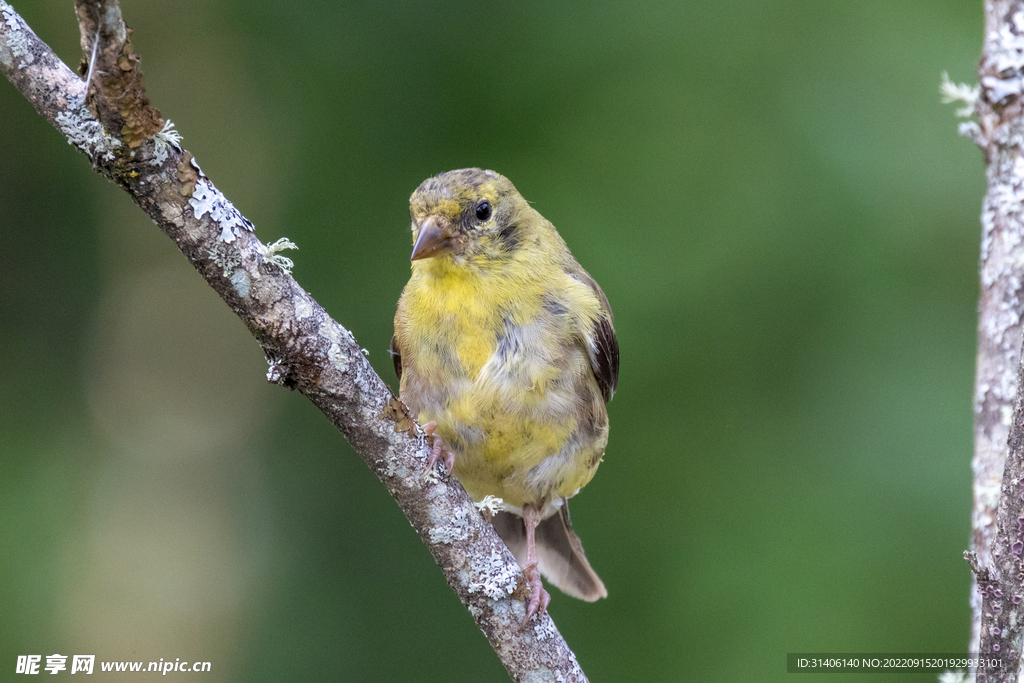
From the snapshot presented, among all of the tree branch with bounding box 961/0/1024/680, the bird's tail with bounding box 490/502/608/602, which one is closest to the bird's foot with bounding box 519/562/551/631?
the bird's tail with bounding box 490/502/608/602

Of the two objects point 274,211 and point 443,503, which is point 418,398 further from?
point 274,211

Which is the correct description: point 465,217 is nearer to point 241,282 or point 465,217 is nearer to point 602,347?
point 602,347

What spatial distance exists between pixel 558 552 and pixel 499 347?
43.4 inches

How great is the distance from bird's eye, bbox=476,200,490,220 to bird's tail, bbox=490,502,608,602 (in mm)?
1152

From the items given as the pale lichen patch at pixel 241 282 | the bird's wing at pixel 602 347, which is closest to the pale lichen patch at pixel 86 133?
the pale lichen patch at pixel 241 282

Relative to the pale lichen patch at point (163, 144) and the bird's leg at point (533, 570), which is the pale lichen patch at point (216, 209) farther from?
the bird's leg at point (533, 570)

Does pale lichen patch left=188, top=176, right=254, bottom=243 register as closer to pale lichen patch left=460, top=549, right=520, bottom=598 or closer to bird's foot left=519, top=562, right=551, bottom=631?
pale lichen patch left=460, top=549, right=520, bottom=598

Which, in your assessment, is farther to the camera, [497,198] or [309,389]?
[497,198]

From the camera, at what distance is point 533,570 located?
3.06 meters

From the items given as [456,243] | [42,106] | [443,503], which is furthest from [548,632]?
[42,106]

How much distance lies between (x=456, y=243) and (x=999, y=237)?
1656mm

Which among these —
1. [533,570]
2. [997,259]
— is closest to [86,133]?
[533,570]

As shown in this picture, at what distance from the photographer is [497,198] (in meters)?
3.07

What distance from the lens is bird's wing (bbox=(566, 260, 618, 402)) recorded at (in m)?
3.09
